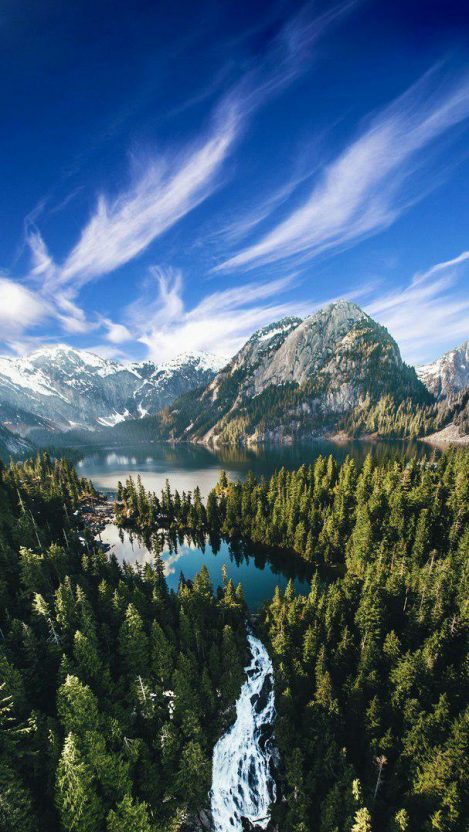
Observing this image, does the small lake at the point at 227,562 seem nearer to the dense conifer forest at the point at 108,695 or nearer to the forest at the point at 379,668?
the forest at the point at 379,668

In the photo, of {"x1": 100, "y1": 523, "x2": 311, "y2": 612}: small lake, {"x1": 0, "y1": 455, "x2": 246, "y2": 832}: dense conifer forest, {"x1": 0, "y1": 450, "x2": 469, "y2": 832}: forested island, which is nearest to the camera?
{"x1": 0, "y1": 455, "x2": 246, "y2": 832}: dense conifer forest

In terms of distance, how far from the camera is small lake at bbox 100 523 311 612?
8431cm

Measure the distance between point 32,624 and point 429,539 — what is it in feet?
289

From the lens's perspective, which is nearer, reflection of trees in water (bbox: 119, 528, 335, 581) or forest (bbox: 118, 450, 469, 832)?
forest (bbox: 118, 450, 469, 832)

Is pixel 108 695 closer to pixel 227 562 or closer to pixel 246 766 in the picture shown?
pixel 246 766

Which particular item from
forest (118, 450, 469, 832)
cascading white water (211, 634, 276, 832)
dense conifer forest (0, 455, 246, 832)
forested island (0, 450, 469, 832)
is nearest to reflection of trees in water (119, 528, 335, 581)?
forest (118, 450, 469, 832)

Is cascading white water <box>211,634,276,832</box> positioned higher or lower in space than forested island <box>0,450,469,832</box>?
lower

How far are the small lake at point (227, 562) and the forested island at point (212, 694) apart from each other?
15.5m

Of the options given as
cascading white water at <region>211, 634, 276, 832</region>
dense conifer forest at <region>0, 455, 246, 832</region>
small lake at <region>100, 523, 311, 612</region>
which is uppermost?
dense conifer forest at <region>0, 455, 246, 832</region>

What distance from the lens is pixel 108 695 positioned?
144ft

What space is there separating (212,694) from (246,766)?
29.3ft

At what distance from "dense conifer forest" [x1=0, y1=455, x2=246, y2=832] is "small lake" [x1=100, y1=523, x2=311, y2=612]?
19.1 meters

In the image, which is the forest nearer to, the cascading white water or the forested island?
the forested island

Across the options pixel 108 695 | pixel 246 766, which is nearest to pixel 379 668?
pixel 246 766
